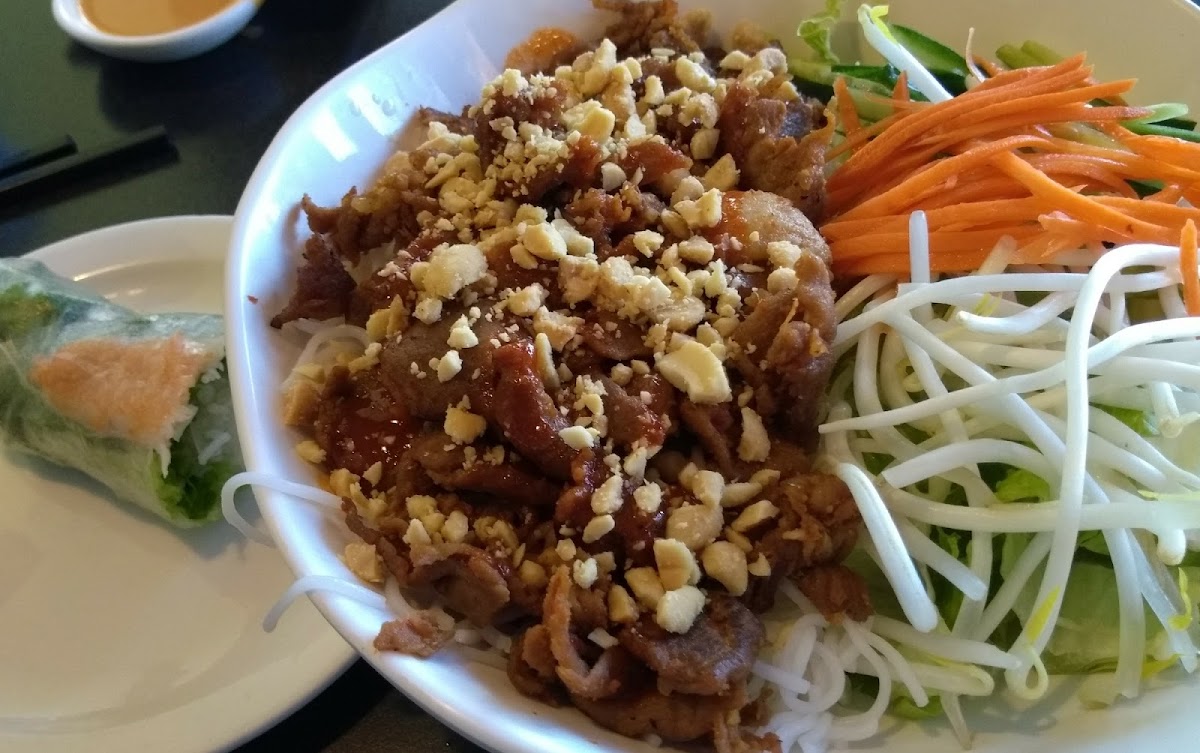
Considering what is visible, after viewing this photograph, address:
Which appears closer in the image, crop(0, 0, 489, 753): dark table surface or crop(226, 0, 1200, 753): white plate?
crop(226, 0, 1200, 753): white plate

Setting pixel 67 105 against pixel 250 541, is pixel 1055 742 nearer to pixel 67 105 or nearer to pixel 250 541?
pixel 250 541

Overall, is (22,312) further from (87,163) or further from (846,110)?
(846,110)

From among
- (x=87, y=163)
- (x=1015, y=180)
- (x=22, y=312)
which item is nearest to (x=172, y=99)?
(x=87, y=163)

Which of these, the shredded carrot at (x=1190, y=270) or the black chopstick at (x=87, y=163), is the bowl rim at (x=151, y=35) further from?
the shredded carrot at (x=1190, y=270)

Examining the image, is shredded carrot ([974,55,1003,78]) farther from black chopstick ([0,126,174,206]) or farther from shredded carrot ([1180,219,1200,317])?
black chopstick ([0,126,174,206])

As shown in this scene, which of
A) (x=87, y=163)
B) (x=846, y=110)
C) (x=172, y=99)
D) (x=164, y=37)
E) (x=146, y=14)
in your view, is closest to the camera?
(x=846, y=110)

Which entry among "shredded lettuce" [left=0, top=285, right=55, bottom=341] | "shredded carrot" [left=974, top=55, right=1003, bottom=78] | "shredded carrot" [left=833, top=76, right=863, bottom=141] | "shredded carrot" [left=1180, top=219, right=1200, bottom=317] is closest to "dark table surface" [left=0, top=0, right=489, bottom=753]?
"shredded lettuce" [left=0, top=285, right=55, bottom=341]
